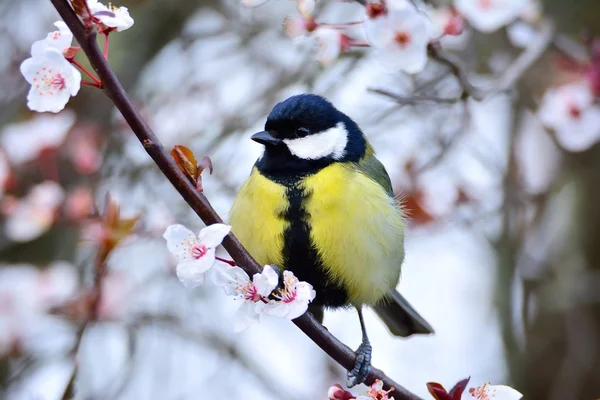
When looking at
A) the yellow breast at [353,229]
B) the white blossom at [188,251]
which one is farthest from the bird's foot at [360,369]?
the white blossom at [188,251]

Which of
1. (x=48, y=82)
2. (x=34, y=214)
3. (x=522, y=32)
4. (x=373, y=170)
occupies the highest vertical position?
(x=48, y=82)

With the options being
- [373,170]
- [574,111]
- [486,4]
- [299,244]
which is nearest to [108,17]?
[299,244]

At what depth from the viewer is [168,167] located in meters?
1.47

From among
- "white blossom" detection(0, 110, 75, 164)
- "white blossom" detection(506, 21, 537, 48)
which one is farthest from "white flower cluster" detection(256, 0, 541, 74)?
"white blossom" detection(0, 110, 75, 164)

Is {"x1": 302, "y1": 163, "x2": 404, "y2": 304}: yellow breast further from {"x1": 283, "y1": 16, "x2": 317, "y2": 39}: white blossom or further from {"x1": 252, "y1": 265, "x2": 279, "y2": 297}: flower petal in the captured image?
{"x1": 252, "y1": 265, "x2": 279, "y2": 297}: flower petal

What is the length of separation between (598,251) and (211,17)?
7.53 feet

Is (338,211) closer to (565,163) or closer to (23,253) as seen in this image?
(23,253)

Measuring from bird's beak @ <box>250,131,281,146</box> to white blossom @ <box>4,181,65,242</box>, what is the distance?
3.73 ft

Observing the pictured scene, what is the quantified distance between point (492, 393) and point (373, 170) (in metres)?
1.10

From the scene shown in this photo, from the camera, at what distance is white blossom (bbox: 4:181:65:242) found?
10.0 ft

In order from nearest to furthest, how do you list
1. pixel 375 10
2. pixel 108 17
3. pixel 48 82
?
pixel 108 17
pixel 48 82
pixel 375 10

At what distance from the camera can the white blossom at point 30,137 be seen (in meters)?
3.11

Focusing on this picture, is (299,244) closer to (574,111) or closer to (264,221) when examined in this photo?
(264,221)

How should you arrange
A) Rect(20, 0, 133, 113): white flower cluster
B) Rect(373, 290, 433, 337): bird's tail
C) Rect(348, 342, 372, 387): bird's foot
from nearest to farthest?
Rect(20, 0, 133, 113): white flower cluster → Rect(348, 342, 372, 387): bird's foot → Rect(373, 290, 433, 337): bird's tail
